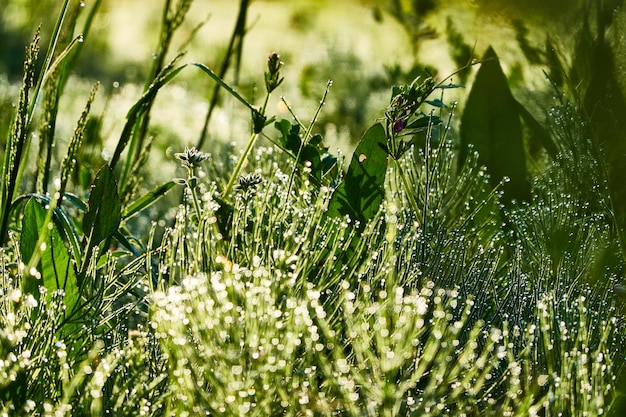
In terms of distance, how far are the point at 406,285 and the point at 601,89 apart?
408mm

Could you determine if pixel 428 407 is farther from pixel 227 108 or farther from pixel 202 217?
pixel 227 108

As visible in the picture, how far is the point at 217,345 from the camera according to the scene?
0.89m

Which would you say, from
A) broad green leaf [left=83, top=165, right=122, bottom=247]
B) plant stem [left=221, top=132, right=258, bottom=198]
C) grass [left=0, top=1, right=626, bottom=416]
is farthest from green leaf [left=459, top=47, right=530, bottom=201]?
broad green leaf [left=83, top=165, right=122, bottom=247]

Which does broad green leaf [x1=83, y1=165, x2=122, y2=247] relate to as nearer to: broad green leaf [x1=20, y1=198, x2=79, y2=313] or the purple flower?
broad green leaf [x1=20, y1=198, x2=79, y2=313]

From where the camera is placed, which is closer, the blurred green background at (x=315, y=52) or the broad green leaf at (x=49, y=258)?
the broad green leaf at (x=49, y=258)

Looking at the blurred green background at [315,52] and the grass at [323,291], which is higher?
the blurred green background at [315,52]

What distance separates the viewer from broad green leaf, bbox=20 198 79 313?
3.53ft

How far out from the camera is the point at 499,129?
1576 mm

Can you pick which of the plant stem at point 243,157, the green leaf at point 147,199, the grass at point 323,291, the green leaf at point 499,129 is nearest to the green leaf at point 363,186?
the grass at point 323,291

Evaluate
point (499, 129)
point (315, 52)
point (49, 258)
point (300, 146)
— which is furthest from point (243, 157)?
point (315, 52)

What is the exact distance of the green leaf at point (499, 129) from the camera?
1569 mm

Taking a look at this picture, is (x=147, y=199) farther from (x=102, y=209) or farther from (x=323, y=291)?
(x=323, y=291)

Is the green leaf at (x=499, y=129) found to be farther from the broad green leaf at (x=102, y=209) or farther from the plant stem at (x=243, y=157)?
the broad green leaf at (x=102, y=209)

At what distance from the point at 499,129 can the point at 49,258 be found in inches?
34.0
